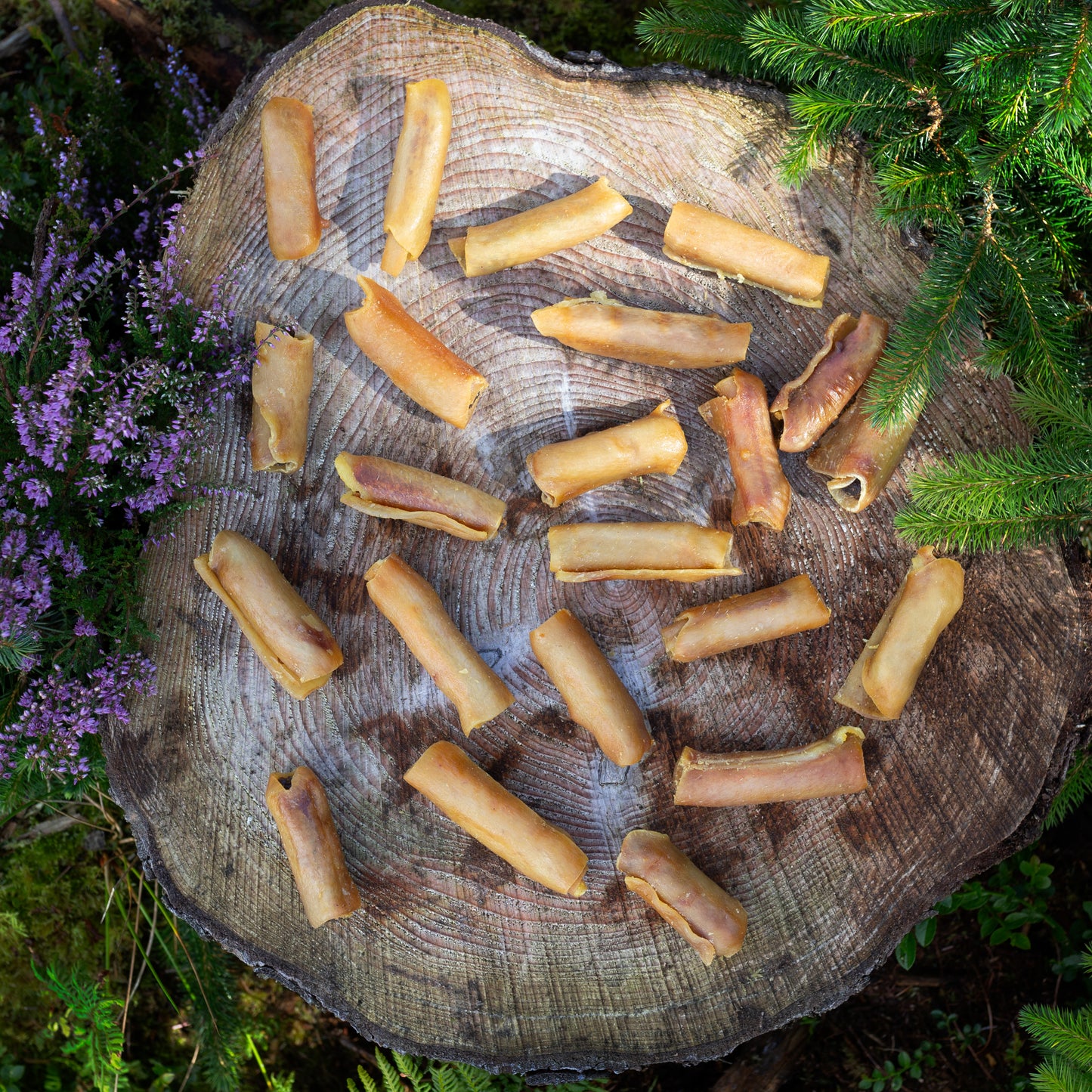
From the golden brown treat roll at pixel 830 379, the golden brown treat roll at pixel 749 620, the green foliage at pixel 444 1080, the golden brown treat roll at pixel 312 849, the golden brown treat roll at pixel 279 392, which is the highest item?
the golden brown treat roll at pixel 830 379

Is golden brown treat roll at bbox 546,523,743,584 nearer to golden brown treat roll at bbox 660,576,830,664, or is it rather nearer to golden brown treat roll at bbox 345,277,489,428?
golden brown treat roll at bbox 660,576,830,664

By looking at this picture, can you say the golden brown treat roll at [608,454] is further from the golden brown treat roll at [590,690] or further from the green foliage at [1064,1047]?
the green foliage at [1064,1047]

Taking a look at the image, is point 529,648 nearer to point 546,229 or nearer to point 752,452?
point 752,452

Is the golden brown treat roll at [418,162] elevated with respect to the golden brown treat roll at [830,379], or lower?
elevated

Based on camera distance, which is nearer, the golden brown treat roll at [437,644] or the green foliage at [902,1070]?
the golden brown treat roll at [437,644]

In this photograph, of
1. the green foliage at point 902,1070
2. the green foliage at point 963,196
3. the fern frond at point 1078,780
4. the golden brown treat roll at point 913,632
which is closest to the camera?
the green foliage at point 963,196

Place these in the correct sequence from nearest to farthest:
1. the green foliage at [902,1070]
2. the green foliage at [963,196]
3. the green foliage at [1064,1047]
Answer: the green foliage at [963,196], the green foliage at [1064,1047], the green foliage at [902,1070]

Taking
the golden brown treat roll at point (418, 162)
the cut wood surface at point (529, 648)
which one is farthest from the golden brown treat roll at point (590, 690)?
the golden brown treat roll at point (418, 162)
